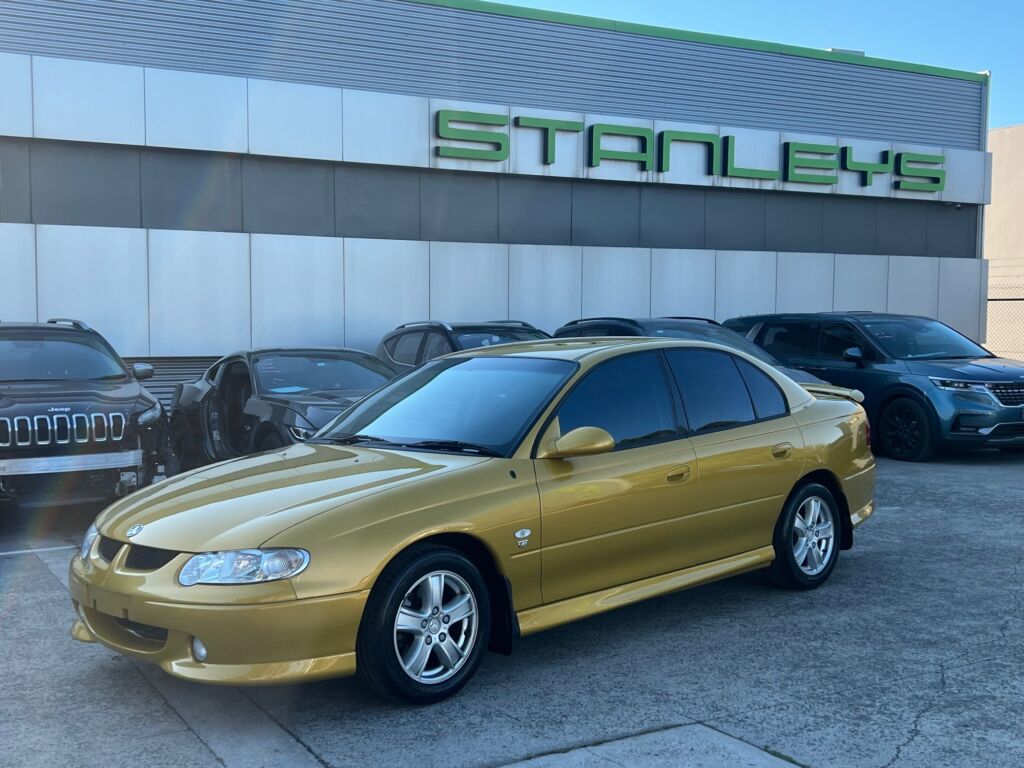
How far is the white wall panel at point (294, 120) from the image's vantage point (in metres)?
15.2

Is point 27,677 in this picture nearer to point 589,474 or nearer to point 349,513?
point 349,513

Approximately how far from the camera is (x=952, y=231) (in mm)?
22062

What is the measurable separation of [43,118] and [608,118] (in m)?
8.98

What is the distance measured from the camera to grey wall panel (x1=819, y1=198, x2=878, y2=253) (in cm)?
2041

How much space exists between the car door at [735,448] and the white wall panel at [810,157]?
573 inches

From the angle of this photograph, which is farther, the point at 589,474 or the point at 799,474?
the point at 799,474

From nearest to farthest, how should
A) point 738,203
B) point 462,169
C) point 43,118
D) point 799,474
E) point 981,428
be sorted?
point 799,474 < point 981,428 < point 43,118 < point 462,169 < point 738,203

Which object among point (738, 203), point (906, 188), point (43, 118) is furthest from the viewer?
point (906, 188)

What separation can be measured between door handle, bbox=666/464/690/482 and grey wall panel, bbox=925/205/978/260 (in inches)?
721

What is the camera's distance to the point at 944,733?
407cm

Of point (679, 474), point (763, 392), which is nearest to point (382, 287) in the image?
point (763, 392)

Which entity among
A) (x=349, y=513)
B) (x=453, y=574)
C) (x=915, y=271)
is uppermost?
(x=915, y=271)

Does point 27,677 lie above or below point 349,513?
below

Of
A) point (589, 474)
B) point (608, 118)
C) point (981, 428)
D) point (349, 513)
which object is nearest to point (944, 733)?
point (589, 474)
